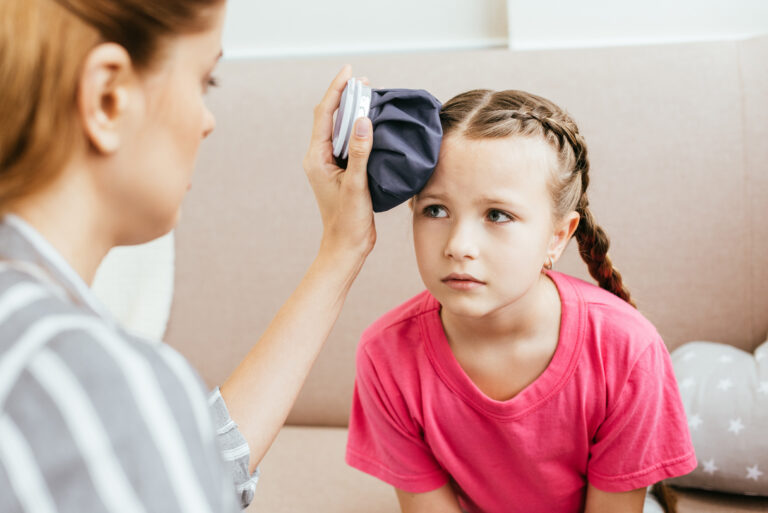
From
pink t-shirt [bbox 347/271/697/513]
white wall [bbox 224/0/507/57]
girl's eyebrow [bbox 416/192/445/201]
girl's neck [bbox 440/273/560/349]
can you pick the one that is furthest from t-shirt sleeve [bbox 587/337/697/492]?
white wall [bbox 224/0/507/57]

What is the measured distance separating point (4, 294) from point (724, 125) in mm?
1396

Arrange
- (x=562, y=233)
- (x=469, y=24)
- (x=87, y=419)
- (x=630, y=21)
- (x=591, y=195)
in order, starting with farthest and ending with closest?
(x=469, y=24)
(x=630, y=21)
(x=591, y=195)
(x=562, y=233)
(x=87, y=419)

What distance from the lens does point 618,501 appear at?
1.08m

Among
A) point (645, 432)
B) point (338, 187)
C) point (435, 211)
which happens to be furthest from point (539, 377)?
point (338, 187)

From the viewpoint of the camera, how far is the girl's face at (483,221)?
38.5 inches

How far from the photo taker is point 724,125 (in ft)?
4.86

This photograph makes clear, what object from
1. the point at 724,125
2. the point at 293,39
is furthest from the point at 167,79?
the point at 293,39

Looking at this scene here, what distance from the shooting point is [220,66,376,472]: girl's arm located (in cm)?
93

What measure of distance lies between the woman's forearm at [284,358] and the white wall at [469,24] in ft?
3.19

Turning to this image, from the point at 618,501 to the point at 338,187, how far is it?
611mm

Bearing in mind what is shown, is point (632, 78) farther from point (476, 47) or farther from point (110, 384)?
point (110, 384)

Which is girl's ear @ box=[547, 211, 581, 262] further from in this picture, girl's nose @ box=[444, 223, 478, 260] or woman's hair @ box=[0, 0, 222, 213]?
woman's hair @ box=[0, 0, 222, 213]

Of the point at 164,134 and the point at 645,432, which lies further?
the point at 645,432

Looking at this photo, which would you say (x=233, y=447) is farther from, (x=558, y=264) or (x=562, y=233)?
(x=558, y=264)
